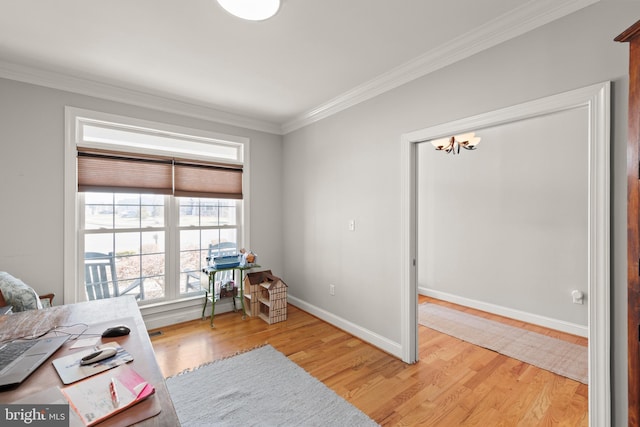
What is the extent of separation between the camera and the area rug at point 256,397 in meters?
1.86

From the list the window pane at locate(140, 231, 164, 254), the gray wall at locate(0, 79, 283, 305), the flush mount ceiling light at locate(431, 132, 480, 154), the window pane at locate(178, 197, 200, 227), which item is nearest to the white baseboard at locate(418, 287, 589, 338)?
the flush mount ceiling light at locate(431, 132, 480, 154)

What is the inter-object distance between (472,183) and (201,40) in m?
3.61

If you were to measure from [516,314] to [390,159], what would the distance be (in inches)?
102

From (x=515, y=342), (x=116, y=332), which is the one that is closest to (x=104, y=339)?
(x=116, y=332)

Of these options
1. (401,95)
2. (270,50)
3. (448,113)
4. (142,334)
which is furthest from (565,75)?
(142,334)

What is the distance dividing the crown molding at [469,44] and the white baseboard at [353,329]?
2380mm

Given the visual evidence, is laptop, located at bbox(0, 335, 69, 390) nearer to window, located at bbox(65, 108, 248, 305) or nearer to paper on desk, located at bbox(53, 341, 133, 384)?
paper on desk, located at bbox(53, 341, 133, 384)

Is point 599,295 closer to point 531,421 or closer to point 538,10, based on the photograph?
point 531,421

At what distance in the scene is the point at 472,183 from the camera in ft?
13.0

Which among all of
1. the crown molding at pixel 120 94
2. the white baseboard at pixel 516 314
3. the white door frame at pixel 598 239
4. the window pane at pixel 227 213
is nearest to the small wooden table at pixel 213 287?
the window pane at pixel 227 213

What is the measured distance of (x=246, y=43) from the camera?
215 centimetres

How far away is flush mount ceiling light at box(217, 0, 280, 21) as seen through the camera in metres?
1.66

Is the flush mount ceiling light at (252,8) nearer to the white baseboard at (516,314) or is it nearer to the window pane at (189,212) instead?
the window pane at (189,212)

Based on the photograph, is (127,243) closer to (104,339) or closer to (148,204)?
(148,204)
